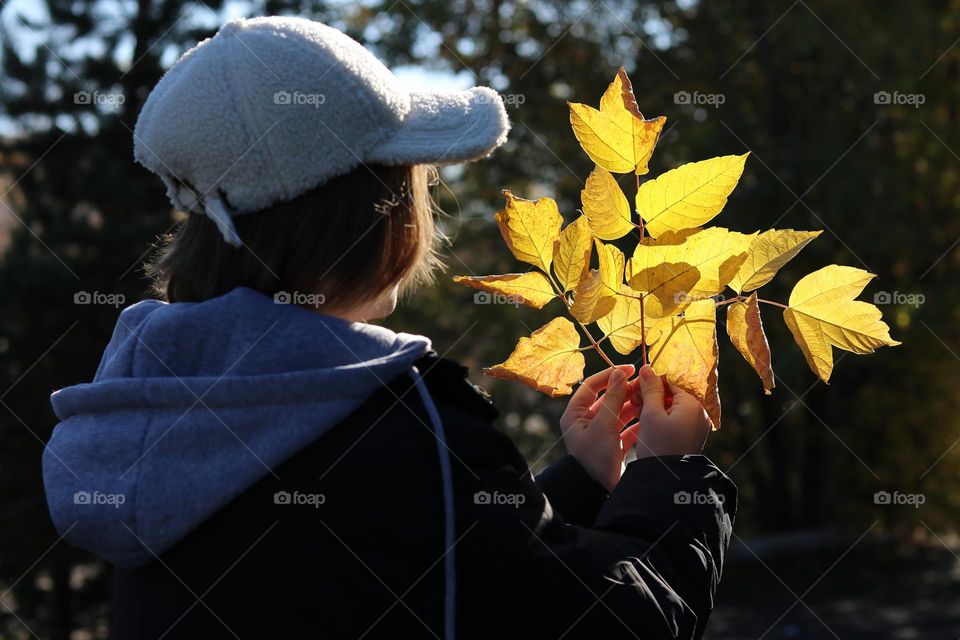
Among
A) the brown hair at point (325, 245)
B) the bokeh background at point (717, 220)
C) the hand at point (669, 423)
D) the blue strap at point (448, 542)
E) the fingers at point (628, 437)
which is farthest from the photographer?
the bokeh background at point (717, 220)

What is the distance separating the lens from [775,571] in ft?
25.5

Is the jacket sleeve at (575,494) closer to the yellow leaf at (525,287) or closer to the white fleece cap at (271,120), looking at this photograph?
the yellow leaf at (525,287)

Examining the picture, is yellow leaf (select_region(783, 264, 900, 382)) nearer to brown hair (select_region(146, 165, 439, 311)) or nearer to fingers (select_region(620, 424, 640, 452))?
fingers (select_region(620, 424, 640, 452))

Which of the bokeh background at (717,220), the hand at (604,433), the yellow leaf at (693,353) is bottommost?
the bokeh background at (717,220)

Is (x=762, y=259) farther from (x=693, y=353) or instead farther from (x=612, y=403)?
(x=612, y=403)

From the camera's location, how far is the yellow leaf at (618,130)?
123cm

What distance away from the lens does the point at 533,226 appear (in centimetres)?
128

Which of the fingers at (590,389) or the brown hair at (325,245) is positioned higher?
the brown hair at (325,245)

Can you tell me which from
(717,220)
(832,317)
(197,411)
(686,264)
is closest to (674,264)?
(686,264)

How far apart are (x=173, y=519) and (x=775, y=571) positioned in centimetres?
Result: 753

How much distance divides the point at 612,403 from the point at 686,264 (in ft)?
0.65

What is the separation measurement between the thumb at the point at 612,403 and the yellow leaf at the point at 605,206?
0.63 feet

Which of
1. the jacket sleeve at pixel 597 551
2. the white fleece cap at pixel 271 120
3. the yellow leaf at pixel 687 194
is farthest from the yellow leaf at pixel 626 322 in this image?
the white fleece cap at pixel 271 120

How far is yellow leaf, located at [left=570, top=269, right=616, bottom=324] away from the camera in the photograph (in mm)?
1246
